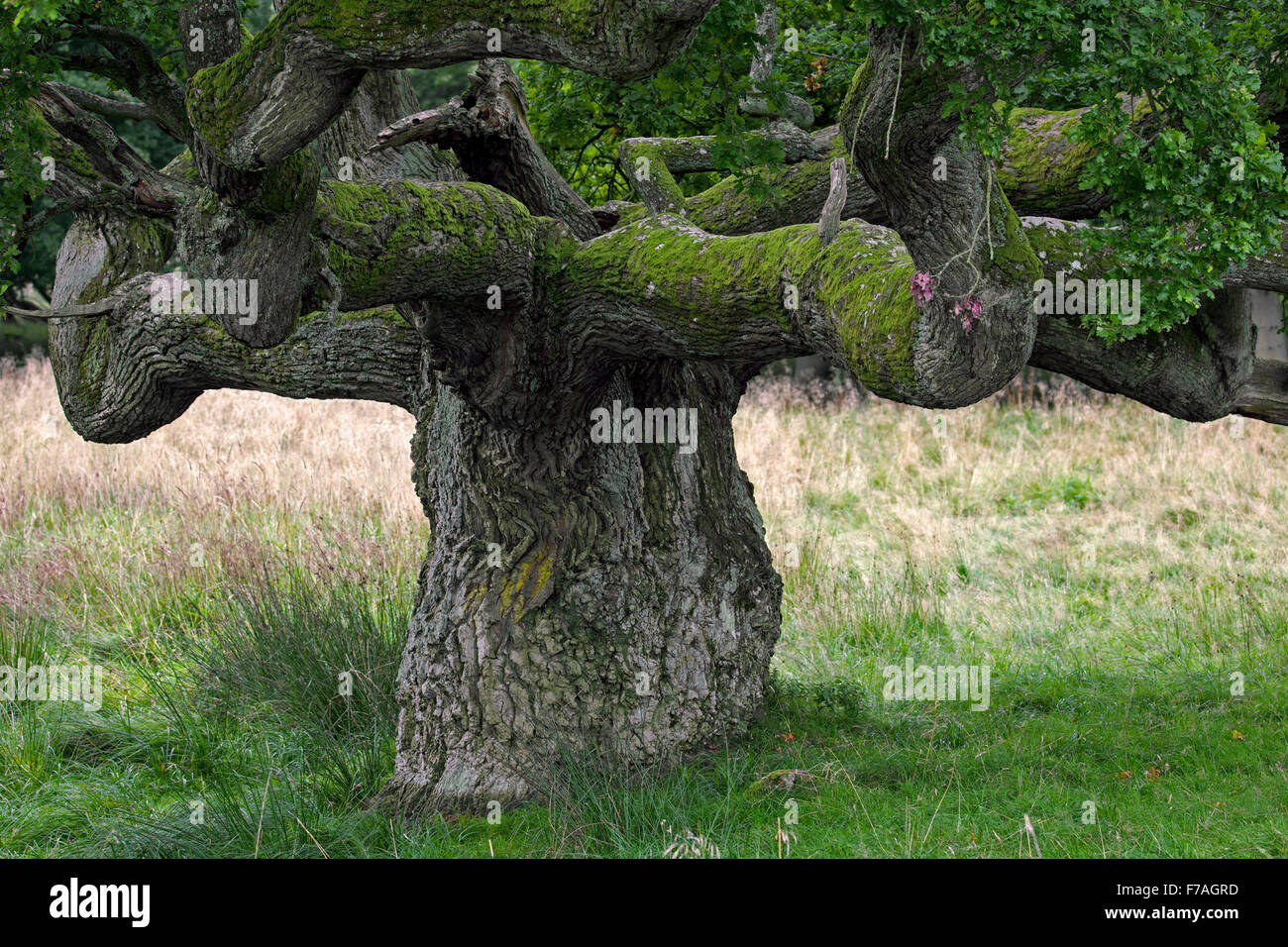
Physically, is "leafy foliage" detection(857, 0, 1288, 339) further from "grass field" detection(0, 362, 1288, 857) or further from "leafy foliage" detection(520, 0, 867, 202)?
"grass field" detection(0, 362, 1288, 857)

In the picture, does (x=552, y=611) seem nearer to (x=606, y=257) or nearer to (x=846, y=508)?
(x=606, y=257)

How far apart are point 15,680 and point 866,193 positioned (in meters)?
6.01

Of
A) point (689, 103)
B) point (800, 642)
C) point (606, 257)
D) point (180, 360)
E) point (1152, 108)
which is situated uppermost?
point (689, 103)

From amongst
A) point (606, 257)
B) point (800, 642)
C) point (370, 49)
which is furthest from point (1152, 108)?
point (800, 642)

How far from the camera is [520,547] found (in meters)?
5.84

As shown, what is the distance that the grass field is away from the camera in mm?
5414

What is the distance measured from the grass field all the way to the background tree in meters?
0.63

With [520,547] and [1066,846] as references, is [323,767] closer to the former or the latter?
[520,547]

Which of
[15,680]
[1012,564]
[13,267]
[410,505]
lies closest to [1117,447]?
[1012,564]

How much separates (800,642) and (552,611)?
3262mm

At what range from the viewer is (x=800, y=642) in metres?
8.70

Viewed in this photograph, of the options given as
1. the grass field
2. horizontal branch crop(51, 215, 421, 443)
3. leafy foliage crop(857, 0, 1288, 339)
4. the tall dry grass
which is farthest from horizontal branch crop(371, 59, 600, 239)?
the tall dry grass

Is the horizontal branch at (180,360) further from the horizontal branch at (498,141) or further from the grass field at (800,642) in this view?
the grass field at (800,642)

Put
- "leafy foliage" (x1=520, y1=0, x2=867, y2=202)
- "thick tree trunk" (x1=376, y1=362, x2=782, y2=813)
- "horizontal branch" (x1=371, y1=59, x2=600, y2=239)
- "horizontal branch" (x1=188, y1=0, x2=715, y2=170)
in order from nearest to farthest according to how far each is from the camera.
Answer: "horizontal branch" (x1=188, y1=0, x2=715, y2=170) < "leafy foliage" (x1=520, y1=0, x2=867, y2=202) < "horizontal branch" (x1=371, y1=59, x2=600, y2=239) < "thick tree trunk" (x1=376, y1=362, x2=782, y2=813)
